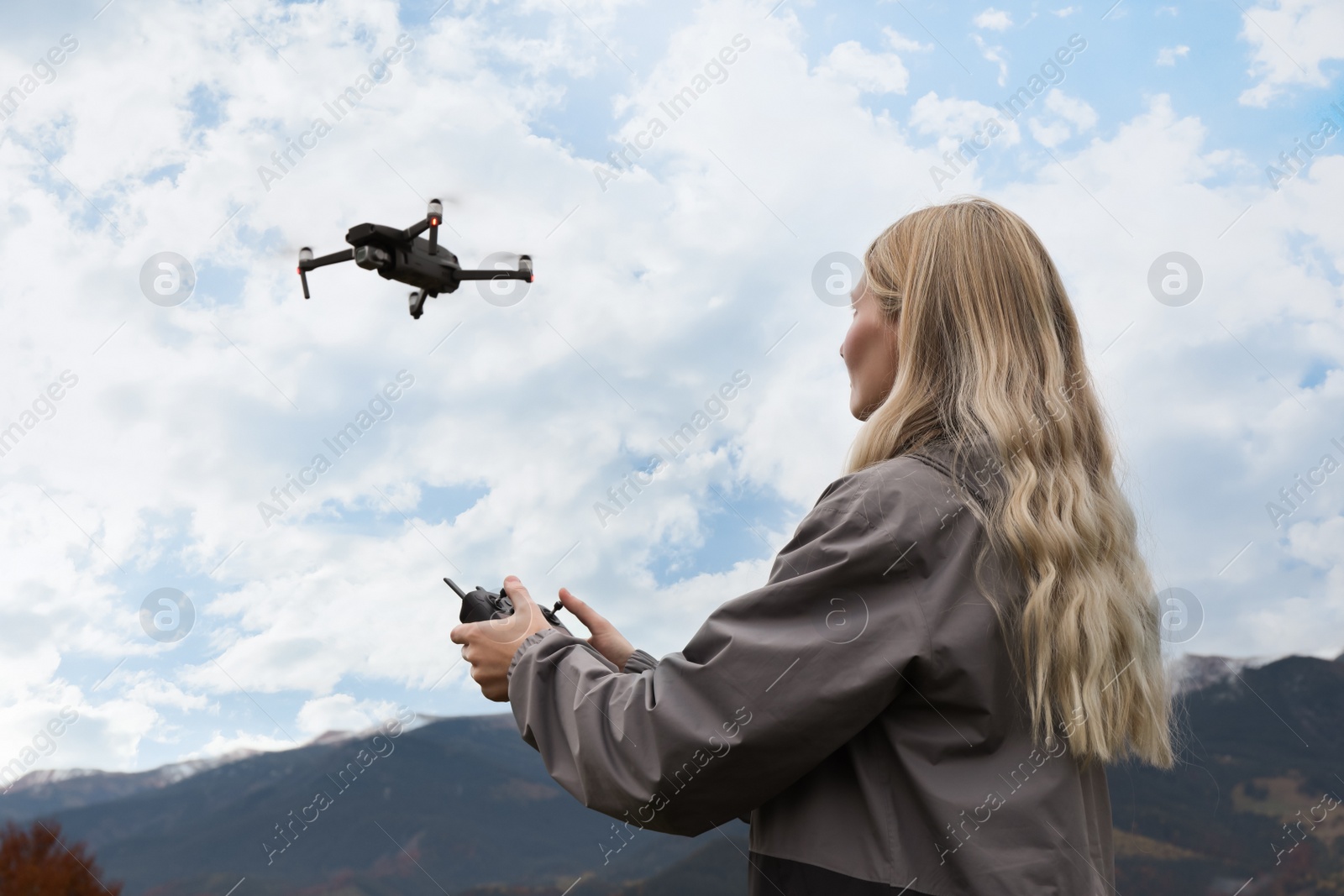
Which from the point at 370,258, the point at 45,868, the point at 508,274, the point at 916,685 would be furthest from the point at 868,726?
the point at 45,868

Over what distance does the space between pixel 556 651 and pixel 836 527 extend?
736mm

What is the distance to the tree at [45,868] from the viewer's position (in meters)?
48.2

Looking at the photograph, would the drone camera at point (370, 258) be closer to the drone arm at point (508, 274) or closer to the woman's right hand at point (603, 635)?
the drone arm at point (508, 274)

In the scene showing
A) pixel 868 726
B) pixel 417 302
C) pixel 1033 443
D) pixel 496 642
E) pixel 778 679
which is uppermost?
pixel 417 302

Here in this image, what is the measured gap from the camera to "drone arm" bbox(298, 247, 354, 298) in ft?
41.3

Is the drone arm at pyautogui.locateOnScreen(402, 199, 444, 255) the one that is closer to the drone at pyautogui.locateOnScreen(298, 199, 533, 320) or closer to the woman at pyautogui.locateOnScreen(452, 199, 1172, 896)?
the drone at pyautogui.locateOnScreen(298, 199, 533, 320)

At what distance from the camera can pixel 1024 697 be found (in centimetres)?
196

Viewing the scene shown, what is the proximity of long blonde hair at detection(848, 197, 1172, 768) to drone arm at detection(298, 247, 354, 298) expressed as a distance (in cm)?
1127

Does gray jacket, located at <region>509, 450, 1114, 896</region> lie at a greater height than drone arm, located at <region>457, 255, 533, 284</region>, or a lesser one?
lesser

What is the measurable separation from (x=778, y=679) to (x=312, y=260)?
1304 centimetres

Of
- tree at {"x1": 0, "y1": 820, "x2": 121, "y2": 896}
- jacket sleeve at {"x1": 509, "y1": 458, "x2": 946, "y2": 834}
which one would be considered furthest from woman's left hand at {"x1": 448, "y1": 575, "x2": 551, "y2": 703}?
tree at {"x1": 0, "y1": 820, "x2": 121, "y2": 896}

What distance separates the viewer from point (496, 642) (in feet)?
7.77

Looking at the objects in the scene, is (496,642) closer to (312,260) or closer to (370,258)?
(370,258)

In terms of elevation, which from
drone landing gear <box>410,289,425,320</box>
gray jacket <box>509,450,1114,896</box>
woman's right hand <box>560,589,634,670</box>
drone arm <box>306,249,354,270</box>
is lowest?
gray jacket <box>509,450,1114,896</box>
